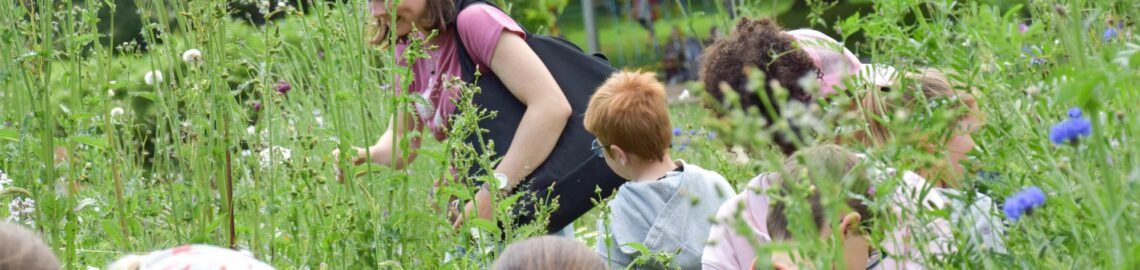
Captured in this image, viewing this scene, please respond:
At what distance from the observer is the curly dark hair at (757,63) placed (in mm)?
2650

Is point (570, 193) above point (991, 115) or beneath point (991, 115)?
beneath

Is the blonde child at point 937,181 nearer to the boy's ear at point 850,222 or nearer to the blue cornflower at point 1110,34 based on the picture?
the boy's ear at point 850,222

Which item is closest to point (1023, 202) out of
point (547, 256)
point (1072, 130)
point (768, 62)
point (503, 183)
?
point (1072, 130)

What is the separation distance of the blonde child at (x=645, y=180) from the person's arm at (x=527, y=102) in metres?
0.07

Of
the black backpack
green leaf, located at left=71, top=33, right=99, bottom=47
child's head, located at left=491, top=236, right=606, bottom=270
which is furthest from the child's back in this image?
green leaf, located at left=71, top=33, right=99, bottom=47

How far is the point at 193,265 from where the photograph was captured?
73.4 inches

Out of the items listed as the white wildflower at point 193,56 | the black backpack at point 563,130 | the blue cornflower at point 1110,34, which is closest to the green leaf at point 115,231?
the white wildflower at point 193,56

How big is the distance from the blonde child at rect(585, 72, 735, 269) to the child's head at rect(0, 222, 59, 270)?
3.38ft

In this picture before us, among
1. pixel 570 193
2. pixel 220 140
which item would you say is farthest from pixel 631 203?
pixel 220 140

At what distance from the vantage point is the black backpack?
2965 mm

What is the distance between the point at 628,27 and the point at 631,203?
846cm

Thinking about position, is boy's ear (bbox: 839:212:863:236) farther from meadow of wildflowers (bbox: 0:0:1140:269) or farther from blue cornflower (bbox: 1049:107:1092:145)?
blue cornflower (bbox: 1049:107:1092:145)

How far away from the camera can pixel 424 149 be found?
7.92ft

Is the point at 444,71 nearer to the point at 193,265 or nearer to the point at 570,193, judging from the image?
the point at 570,193
